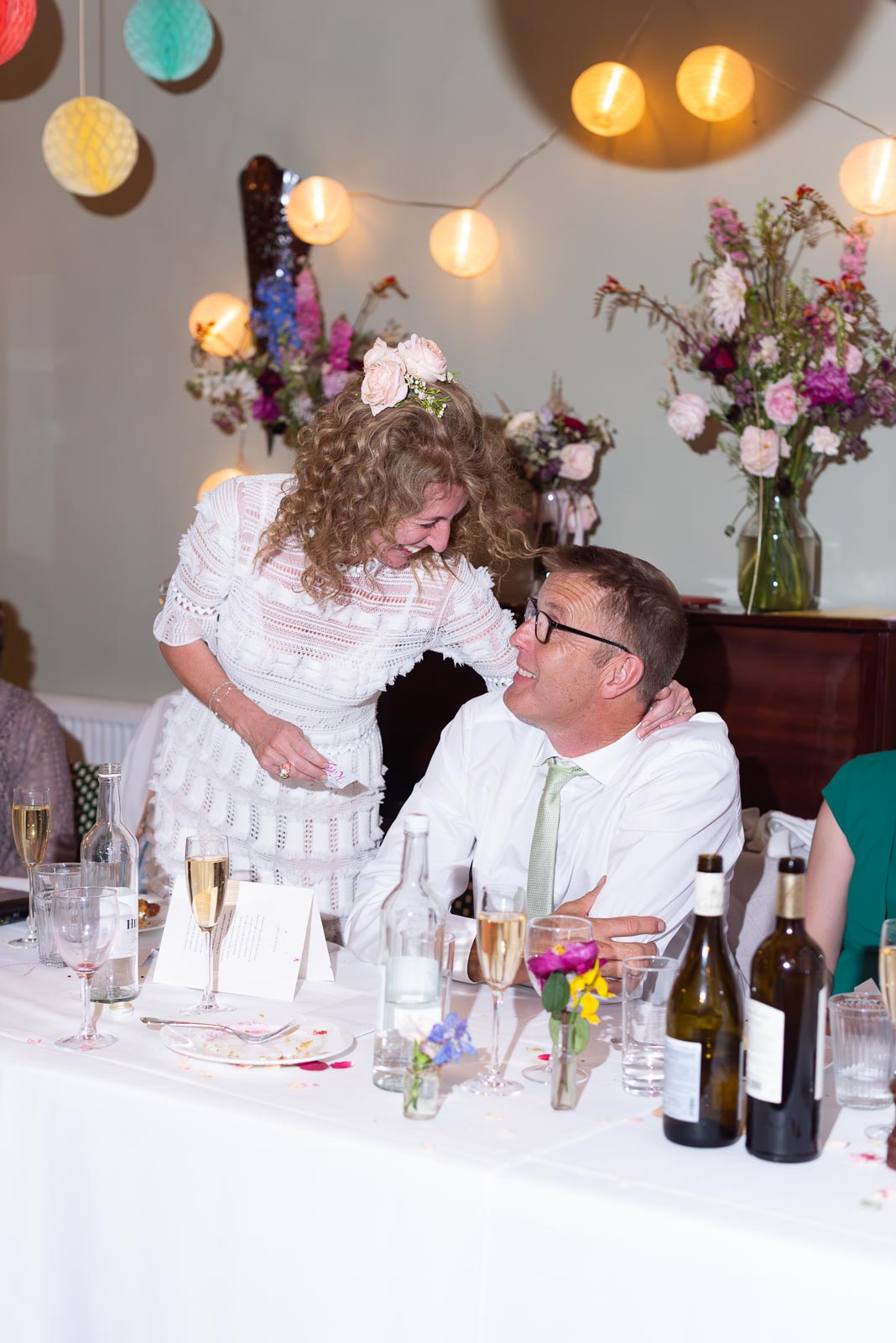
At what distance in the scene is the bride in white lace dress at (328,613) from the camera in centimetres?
235

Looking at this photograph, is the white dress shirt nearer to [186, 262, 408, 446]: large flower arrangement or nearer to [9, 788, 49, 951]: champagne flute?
[9, 788, 49, 951]: champagne flute

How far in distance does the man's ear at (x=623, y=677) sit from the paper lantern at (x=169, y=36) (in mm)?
3443

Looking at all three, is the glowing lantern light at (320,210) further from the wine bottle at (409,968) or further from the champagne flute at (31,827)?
the wine bottle at (409,968)

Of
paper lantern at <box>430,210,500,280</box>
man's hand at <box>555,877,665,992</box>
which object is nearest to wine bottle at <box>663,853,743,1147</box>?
man's hand at <box>555,877,665,992</box>

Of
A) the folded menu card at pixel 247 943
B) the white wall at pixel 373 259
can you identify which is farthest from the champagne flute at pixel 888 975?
the white wall at pixel 373 259

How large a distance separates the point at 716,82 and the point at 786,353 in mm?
953

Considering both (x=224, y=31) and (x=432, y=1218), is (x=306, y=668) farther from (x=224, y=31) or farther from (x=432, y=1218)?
(x=224, y=31)

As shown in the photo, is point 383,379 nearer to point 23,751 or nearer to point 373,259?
point 23,751

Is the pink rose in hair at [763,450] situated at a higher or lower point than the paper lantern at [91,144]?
lower

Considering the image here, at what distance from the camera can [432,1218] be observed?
1.27 metres

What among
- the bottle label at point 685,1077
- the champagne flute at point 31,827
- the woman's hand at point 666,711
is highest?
the woman's hand at point 666,711

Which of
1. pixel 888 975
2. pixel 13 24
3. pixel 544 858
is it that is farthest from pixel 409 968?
pixel 13 24

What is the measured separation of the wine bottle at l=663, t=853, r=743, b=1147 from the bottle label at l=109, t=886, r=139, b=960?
0.72 metres

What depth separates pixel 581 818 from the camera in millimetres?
2316
